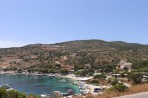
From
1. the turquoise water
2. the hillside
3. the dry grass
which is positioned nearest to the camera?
the dry grass

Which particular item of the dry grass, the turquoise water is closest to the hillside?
the turquoise water

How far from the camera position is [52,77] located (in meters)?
132

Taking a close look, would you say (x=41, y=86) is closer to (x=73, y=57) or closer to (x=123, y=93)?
(x=73, y=57)

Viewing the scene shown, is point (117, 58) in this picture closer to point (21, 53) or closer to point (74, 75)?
point (74, 75)

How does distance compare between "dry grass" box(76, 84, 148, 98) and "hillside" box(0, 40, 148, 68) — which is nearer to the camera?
"dry grass" box(76, 84, 148, 98)

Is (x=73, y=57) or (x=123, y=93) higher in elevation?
(x=123, y=93)

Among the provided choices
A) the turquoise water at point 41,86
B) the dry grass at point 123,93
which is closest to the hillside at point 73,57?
the turquoise water at point 41,86

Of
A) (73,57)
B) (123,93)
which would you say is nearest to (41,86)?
(73,57)

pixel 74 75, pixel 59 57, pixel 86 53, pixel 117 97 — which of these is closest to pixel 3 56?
pixel 59 57

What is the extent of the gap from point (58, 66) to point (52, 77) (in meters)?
12.4

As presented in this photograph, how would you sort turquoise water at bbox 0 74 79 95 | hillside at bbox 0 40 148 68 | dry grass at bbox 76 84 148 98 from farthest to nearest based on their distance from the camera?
1. hillside at bbox 0 40 148 68
2. turquoise water at bbox 0 74 79 95
3. dry grass at bbox 76 84 148 98

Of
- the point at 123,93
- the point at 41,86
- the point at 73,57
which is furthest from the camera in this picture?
the point at 73,57

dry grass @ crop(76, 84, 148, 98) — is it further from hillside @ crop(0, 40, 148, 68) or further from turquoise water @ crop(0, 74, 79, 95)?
hillside @ crop(0, 40, 148, 68)

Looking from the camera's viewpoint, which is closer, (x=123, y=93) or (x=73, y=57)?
(x=123, y=93)
